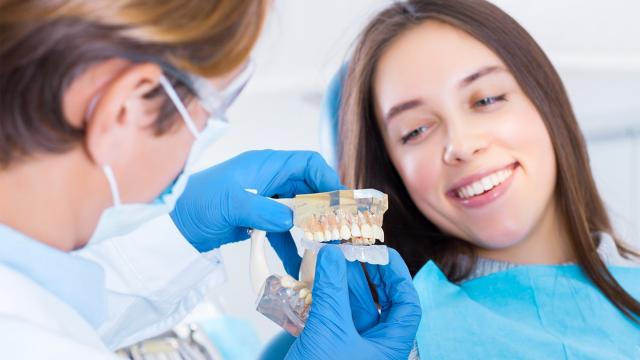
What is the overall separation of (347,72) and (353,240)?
2.37 feet

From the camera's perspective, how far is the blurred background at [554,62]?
2119 millimetres

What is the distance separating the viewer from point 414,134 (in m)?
1.56

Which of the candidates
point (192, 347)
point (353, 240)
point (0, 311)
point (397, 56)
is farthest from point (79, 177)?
point (397, 56)

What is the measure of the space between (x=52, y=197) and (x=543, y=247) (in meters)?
1.19

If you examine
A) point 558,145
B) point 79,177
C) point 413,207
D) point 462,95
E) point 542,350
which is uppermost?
point 79,177

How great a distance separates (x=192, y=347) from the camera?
140 centimetres

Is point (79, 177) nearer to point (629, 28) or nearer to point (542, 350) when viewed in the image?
point (542, 350)

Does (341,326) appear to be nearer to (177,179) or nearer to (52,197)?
(177,179)

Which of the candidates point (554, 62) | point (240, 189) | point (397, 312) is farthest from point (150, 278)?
point (554, 62)

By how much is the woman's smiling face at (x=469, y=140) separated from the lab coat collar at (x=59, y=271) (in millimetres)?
810

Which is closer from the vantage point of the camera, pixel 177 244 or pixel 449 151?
pixel 177 244

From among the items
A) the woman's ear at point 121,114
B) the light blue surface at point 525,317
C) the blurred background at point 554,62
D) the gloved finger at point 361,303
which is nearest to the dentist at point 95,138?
the woman's ear at point 121,114

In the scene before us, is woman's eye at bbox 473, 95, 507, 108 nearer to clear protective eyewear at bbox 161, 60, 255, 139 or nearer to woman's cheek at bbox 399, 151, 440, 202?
woman's cheek at bbox 399, 151, 440, 202

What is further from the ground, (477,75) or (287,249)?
(477,75)
